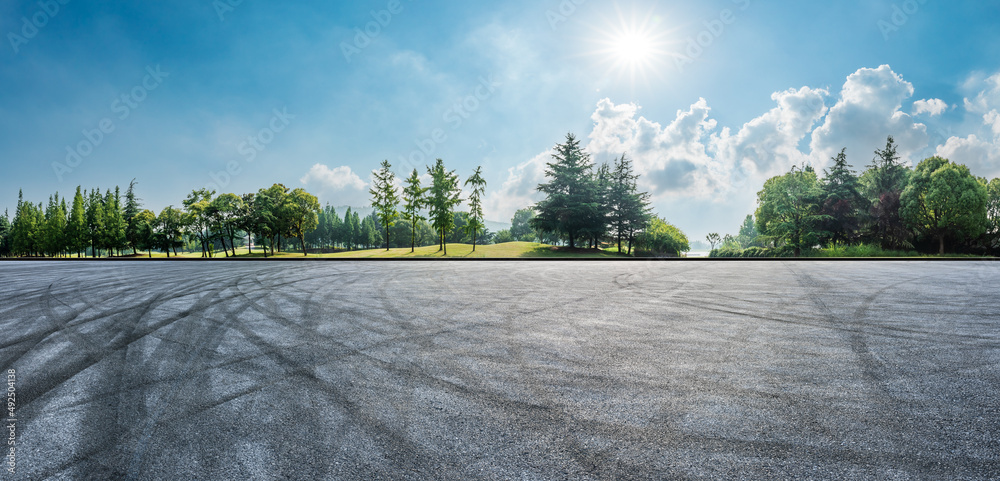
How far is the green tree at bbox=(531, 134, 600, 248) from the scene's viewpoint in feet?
129

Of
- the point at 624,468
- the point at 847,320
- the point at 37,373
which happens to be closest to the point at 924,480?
the point at 624,468

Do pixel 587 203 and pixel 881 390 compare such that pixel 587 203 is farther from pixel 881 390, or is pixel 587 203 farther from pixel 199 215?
pixel 199 215

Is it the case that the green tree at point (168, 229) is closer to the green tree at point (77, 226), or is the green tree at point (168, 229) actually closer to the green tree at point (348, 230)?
the green tree at point (77, 226)

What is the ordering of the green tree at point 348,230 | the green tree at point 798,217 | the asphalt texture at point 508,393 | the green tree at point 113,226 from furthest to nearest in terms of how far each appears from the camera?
the green tree at point 348,230, the green tree at point 113,226, the green tree at point 798,217, the asphalt texture at point 508,393

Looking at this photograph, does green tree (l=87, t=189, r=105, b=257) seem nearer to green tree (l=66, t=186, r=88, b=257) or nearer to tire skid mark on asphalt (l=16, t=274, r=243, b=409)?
green tree (l=66, t=186, r=88, b=257)

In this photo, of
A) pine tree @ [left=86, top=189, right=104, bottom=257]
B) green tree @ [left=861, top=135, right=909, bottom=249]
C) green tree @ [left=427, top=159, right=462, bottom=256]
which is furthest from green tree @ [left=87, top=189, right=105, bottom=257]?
green tree @ [left=861, top=135, right=909, bottom=249]

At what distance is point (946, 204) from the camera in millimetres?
33531

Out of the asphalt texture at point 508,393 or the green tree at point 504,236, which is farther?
the green tree at point 504,236

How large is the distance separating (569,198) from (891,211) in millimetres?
29746

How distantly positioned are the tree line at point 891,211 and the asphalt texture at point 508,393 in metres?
38.0

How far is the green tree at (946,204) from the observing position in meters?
32.9

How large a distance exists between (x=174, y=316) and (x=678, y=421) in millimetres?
8229

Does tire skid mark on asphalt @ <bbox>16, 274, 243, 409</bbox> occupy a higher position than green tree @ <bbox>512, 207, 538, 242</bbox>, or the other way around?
green tree @ <bbox>512, 207, 538, 242</bbox>

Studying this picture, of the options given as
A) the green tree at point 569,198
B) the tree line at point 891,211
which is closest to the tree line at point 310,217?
the green tree at point 569,198
